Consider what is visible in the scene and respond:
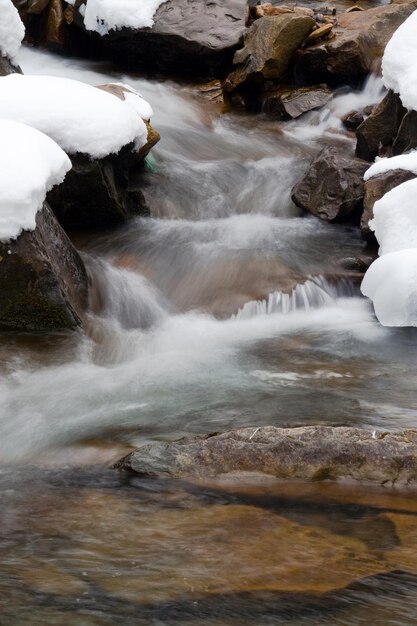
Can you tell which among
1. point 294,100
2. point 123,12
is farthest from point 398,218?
point 123,12

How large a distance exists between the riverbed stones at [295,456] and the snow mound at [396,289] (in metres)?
2.37

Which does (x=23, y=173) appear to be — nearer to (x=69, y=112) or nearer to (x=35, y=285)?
(x=35, y=285)

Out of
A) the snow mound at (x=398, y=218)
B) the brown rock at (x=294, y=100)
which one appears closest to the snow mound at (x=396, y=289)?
the snow mound at (x=398, y=218)

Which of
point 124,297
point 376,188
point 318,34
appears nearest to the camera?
point 124,297

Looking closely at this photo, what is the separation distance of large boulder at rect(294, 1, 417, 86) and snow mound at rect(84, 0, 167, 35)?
237cm

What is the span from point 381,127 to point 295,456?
239 inches

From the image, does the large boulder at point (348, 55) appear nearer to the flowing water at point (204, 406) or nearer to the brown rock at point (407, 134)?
the flowing water at point (204, 406)

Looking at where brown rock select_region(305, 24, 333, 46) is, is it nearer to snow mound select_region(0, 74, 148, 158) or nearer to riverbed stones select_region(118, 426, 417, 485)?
snow mound select_region(0, 74, 148, 158)

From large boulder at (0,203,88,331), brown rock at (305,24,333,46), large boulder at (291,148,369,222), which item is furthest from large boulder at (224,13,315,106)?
large boulder at (0,203,88,331)

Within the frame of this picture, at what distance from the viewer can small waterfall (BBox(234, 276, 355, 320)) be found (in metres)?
6.35

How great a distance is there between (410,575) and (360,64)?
31.7 ft

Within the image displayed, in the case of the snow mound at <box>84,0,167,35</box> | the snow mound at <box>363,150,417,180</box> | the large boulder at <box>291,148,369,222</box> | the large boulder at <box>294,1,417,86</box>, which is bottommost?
the large boulder at <box>291,148,369,222</box>

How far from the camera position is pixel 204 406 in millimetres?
4527

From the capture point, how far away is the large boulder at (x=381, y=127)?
27.8 ft
